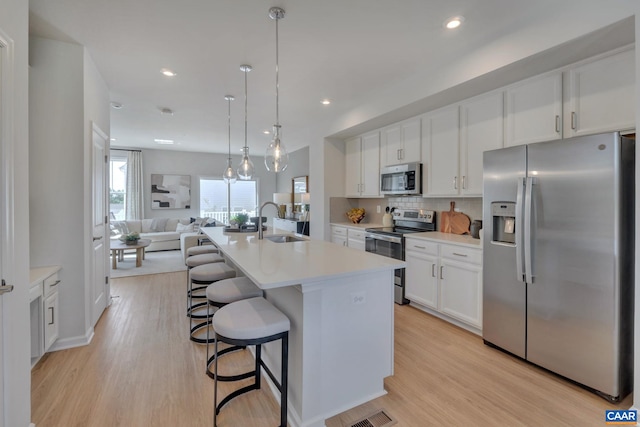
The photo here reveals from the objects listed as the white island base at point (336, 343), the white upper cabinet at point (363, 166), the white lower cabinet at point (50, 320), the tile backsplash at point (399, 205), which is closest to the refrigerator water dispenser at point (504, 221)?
the tile backsplash at point (399, 205)

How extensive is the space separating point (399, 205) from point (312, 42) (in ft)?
8.64

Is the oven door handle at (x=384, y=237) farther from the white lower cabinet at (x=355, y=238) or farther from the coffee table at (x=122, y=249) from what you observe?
the coffee table at (x=122, y=249)

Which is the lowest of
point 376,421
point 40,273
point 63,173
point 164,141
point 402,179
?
point 376,421

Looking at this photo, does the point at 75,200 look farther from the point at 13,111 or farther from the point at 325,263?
the point at 325,263

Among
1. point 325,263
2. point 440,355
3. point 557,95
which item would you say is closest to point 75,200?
point 325,263

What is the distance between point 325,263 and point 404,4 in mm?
1862

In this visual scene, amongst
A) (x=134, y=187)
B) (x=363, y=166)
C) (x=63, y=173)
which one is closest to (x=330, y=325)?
(x=63, y=173)

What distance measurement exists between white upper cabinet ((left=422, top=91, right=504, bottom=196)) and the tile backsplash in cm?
34

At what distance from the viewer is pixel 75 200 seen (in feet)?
8.39

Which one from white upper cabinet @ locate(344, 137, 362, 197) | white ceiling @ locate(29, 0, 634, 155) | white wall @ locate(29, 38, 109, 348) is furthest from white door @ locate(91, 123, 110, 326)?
white upper cabinet @ locate(344, 137, 362, 197)

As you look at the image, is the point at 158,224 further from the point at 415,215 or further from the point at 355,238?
the point at 415,215

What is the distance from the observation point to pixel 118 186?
24.6 feet

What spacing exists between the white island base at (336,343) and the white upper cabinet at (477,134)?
1776mm

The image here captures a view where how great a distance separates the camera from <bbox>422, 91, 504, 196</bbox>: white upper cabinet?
284 centimetres
